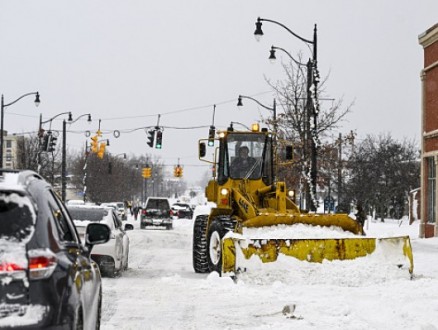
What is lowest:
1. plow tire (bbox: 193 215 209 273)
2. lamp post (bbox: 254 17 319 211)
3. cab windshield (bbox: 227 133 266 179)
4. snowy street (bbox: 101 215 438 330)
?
snowy street (bbox: 101 215 438 330)

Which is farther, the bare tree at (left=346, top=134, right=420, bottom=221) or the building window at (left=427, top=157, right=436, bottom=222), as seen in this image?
the bare tree at (left=346, top=134, right=420, bottom=221)

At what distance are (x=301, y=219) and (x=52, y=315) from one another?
11.9m

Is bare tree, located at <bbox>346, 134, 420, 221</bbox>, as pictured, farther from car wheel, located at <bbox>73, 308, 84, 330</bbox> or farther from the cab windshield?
car wheel, located at <bbox>73, 308, 84, 330</bbox>

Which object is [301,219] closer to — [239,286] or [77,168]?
[239,286]

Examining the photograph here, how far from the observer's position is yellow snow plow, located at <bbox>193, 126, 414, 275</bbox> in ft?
49.2

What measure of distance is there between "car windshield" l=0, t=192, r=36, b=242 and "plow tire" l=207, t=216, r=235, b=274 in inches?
472

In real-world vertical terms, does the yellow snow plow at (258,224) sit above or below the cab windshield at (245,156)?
below

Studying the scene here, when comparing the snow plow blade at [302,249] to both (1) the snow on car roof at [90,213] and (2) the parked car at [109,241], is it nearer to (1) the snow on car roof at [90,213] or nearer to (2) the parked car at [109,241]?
(2) the parked car at [109,241]

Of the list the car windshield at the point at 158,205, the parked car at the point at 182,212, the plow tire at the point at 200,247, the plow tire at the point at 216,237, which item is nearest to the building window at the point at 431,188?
the car windshield at the point at 158,205

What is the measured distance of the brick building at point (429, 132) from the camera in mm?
35125

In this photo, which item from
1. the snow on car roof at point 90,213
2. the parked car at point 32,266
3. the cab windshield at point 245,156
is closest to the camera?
the parked car at point 32,266

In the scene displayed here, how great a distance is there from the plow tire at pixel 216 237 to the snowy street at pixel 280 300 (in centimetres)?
41

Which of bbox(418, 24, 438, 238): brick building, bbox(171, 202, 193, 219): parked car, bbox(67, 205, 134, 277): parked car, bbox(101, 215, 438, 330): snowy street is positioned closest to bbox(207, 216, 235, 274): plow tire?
bbox(101, 215, 438, 330): snowy street

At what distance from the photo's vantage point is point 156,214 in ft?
159
